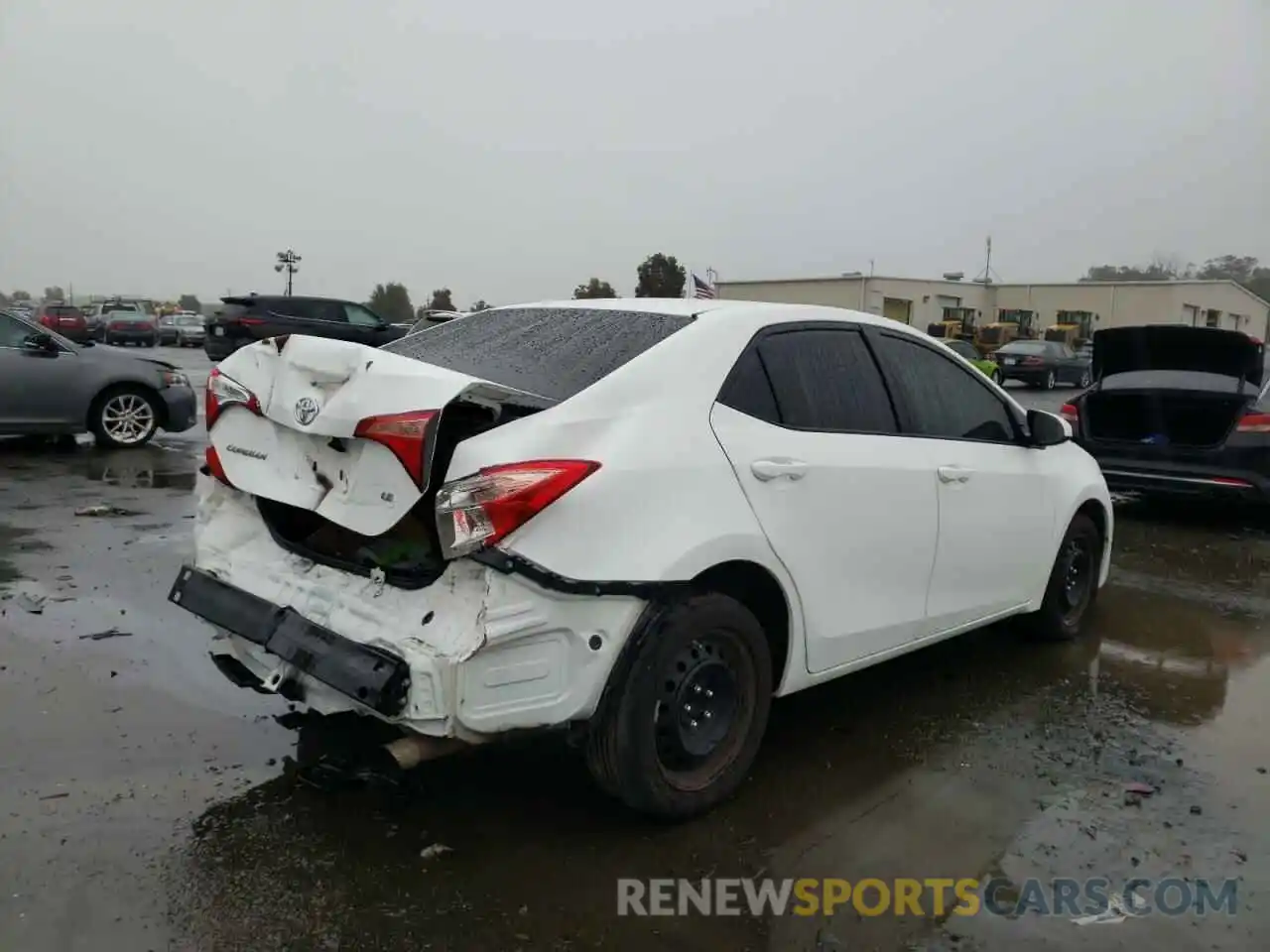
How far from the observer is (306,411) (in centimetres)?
312

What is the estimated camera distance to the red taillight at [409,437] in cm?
281

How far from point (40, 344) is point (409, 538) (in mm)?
8652

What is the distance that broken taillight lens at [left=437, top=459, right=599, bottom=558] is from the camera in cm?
275

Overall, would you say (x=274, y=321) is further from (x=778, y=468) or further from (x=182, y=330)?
(x=182, y=330)

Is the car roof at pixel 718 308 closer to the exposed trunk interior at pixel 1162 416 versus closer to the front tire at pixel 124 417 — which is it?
the exposed trunk interior at pixel 1162 416

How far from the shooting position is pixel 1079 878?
10.1 feet

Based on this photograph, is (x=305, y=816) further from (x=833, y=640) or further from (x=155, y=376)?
(x=155, y=376)

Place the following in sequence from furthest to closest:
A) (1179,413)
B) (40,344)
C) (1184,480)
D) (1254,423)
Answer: (40,344) → (1179,413) → (1184,480) → (1254,423)

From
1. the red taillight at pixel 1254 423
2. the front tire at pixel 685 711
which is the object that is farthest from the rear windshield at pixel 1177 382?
the front tire at pixel 685 711

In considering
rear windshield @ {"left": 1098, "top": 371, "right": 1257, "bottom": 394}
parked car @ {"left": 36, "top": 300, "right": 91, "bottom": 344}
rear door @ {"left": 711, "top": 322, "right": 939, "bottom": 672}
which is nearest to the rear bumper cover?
rear door @ {"left": 711, "top": 322, "right": 939, "bottom": 672}

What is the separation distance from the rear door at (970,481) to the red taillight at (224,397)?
2.44 meters

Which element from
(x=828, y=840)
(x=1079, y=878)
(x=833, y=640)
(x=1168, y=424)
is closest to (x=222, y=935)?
(x=828, y=840)

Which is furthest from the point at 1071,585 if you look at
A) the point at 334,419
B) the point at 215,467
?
the point at 215,467

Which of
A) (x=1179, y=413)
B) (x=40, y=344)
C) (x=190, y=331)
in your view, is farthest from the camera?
(x=190, y=331)
